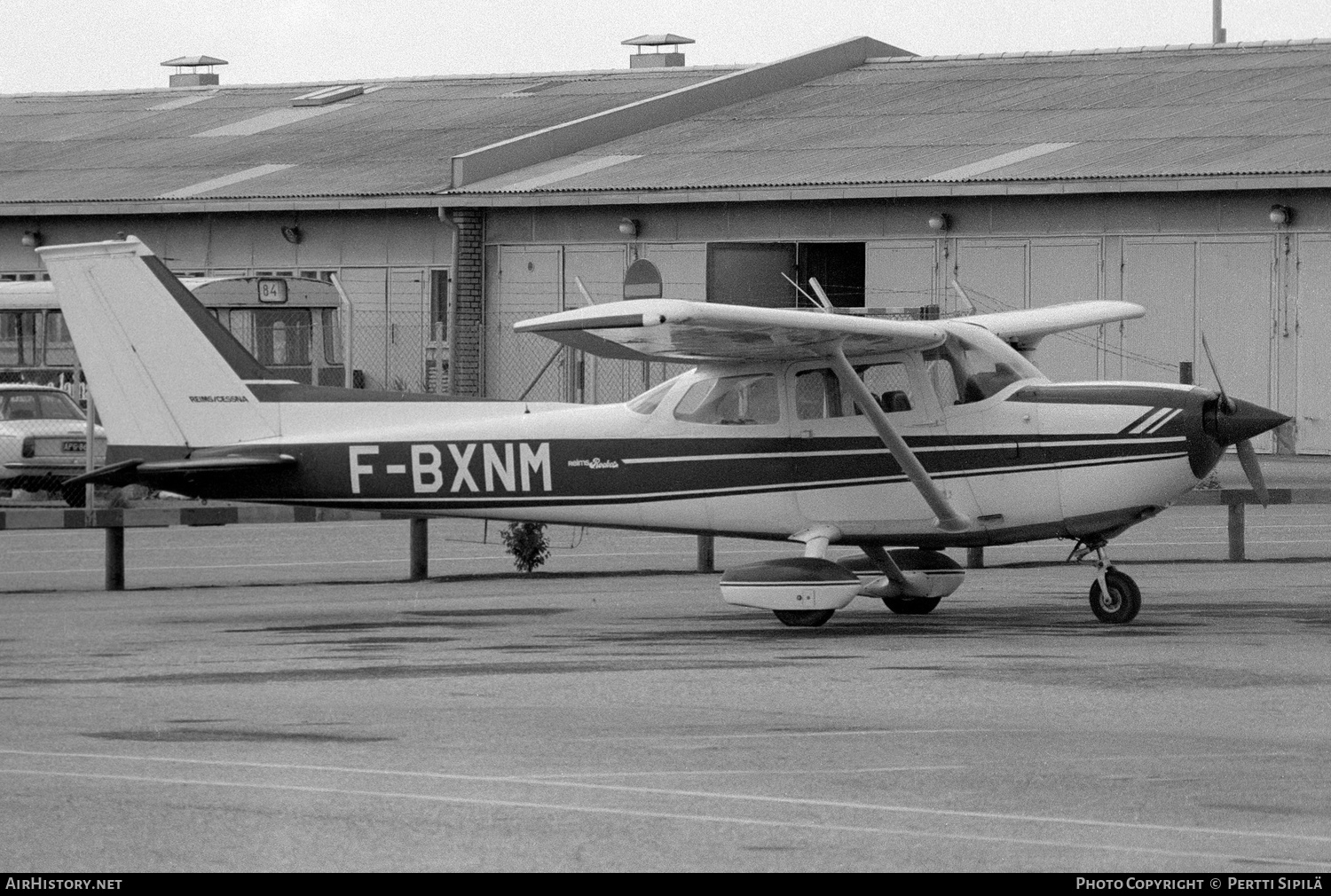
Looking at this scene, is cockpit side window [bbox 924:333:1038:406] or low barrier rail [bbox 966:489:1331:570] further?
low barrier rail [bbox 966:489:1331:570]

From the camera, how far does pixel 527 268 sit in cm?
3266

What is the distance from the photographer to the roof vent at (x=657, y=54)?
47188 mm

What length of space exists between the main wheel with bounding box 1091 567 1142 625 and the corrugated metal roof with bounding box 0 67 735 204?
70.9ft

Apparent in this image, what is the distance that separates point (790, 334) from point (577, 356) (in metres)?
17.4

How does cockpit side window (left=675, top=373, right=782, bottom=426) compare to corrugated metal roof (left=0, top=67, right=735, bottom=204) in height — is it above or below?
below

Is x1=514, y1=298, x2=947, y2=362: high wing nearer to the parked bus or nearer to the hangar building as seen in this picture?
the hangar building

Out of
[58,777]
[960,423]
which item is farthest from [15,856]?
[960,423]

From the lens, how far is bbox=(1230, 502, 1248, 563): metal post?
61.2 feet

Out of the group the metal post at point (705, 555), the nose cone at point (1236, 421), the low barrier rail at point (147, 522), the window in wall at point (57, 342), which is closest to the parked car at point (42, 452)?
the window in wall at point (57, 342)

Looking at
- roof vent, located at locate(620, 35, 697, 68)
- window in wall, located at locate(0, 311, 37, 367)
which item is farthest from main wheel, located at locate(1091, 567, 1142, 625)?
roof vent, located at locate(620, 35, 697, 68)

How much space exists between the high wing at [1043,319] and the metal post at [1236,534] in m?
3.38

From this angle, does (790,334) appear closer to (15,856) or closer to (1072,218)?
(15,856)

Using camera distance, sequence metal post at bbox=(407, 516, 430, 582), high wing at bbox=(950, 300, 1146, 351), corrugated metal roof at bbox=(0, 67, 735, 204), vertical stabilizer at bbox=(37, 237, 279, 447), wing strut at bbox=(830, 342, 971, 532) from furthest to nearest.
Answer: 1. corrugated metal roof at bbox=(0, 67, 735, 204)
2. metal post at bbox=(407, 516, 430, 582)
3. high wing at bbox=(950, 300, 1146, 351)
4. vertical stabilizer at bbox=(37, 237, 279, 447)
5. wing strut at bbox=(830, 342, 971, 532)

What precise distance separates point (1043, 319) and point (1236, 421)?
2.64 meters
